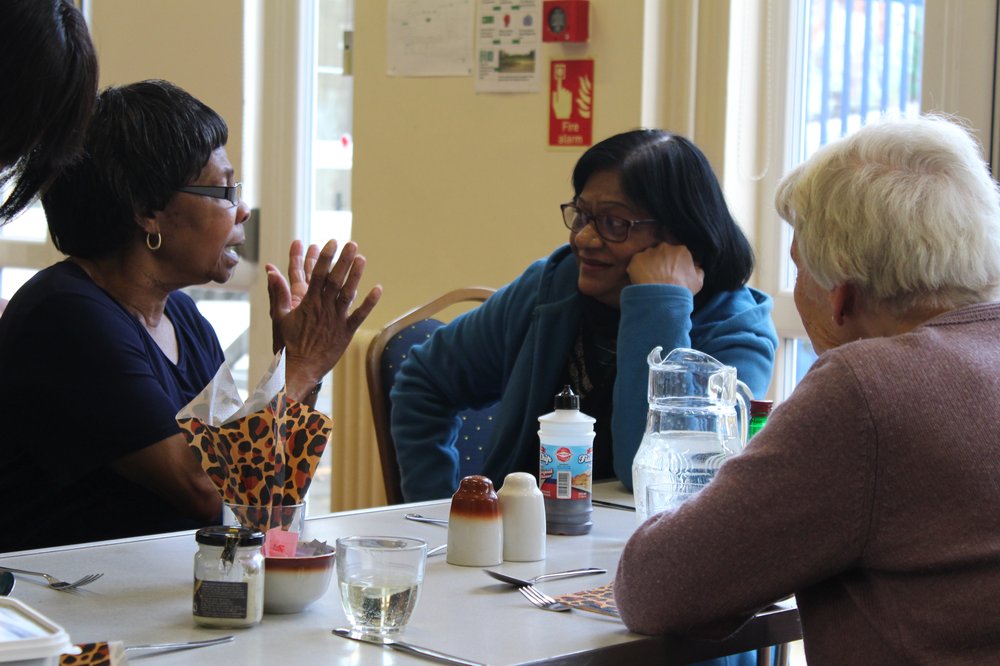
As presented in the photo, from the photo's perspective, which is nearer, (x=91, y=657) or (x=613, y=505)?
(x=91, y=657)

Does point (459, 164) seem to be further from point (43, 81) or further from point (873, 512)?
point (873, 512)

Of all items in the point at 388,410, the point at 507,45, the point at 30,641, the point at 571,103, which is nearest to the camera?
the point at 30,641

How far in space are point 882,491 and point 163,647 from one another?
2.36 feet

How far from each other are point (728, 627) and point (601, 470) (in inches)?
37.7

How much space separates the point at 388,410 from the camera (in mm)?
2643

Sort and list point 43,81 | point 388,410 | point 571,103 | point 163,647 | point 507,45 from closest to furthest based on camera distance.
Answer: point 163,647 < point 43,81 < point 388,410 < point 571,103 < point 507,45

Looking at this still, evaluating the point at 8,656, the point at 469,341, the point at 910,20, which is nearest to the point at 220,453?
the point at 8,656

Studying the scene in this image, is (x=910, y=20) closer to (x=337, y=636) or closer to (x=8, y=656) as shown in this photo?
(x=337, y=636)

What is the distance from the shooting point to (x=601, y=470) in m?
2.25

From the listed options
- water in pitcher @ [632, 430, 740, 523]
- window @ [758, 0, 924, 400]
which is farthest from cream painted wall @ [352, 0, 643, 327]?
water in pitcher @ [632, 430, 740, 523]

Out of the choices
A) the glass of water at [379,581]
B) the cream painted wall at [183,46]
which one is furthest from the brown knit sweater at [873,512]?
the cream painted wall at [183,46]

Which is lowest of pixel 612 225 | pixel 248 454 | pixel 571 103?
pixel 248 454

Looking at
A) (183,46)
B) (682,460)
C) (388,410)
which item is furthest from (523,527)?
(183,46)

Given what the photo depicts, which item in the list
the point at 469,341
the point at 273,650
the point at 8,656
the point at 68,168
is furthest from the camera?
the point at 469,341
